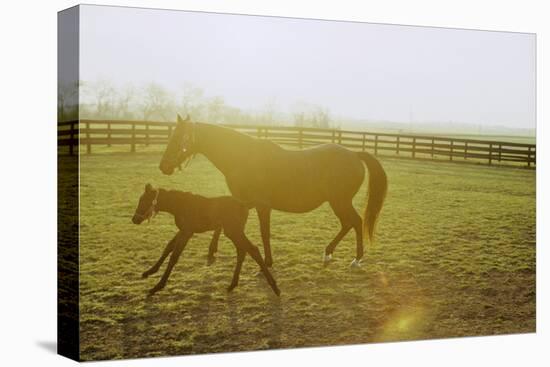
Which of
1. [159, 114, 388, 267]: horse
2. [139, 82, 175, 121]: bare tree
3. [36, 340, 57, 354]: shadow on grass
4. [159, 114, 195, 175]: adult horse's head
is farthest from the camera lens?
[36, 340, 57, 354]: shadow on grass

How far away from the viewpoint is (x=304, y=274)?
9.12 m

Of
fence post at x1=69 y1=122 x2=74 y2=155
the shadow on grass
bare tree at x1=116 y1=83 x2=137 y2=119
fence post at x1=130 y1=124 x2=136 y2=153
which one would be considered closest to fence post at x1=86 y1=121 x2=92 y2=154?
fence post at x1=69 y1=122 x2=74 y2=155

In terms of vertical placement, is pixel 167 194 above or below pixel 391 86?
below

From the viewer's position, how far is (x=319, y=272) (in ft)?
30.2

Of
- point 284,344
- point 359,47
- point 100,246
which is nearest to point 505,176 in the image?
point 359,47

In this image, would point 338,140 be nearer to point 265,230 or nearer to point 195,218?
point 265,230

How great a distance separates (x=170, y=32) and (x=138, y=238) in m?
1.80

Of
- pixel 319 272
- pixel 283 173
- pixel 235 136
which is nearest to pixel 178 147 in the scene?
pixel 235 136

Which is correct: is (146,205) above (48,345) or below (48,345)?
above

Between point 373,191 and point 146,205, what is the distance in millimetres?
2318

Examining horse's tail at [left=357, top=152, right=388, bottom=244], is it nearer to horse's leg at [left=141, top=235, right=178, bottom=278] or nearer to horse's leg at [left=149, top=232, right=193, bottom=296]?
horse's leg at [left=149, top=232, right=193, bottom=296]

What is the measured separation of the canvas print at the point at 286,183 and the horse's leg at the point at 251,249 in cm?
2

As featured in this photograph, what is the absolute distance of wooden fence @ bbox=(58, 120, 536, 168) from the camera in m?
8.22

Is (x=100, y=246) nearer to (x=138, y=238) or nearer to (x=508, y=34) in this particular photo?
(x=138, y=238)
